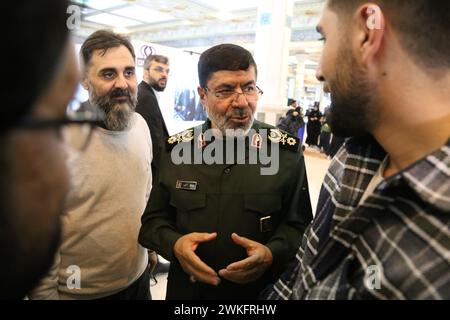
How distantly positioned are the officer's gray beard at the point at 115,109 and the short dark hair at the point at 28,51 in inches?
44.2

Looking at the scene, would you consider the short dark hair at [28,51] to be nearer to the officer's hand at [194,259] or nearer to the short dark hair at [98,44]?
the officer's hand at [194,259]

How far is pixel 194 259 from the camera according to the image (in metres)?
1.18

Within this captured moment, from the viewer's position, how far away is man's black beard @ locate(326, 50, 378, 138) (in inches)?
34.8

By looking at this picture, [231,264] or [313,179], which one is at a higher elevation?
[231,264]

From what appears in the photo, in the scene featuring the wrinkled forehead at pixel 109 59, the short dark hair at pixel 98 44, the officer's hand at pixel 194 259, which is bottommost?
the officer's hand at pixel 194 259

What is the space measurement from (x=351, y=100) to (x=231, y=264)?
712mm

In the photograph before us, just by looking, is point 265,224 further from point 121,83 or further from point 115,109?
point 121,83

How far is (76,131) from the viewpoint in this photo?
586 millimetres

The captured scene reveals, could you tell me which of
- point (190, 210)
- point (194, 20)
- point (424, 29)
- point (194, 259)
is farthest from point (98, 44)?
point (194, 20)

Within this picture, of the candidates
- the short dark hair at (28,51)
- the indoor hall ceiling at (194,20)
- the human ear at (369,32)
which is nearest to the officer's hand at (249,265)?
the human ear at (369,32)

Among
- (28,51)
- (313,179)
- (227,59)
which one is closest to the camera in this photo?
(28,51)

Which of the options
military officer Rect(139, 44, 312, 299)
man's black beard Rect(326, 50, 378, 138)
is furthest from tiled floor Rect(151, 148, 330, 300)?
man's black beard Rect(326, 50, 378, 138)

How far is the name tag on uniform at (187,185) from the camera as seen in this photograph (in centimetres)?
139

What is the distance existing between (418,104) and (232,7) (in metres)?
10.4
